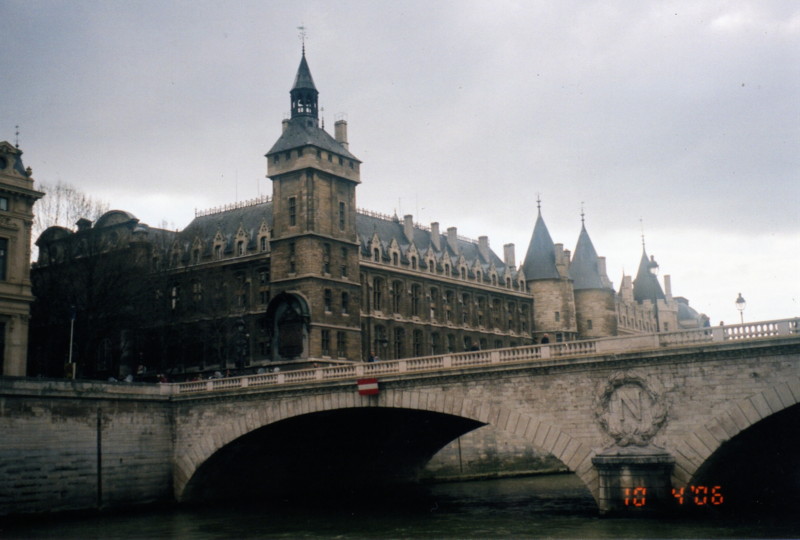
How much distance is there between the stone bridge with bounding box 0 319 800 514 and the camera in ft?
120

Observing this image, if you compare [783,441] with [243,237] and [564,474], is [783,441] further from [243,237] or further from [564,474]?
[243,237]

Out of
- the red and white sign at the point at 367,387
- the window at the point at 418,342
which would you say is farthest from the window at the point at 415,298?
the red and white sign at the point at 367,387

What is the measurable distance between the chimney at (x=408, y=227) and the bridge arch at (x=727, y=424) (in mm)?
58669

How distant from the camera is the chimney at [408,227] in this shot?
9406 centimetres

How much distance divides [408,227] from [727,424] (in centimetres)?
6024

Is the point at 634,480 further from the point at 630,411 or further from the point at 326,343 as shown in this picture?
the point at 326,343

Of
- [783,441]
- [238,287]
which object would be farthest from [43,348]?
[783,441]

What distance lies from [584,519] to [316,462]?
24.3m

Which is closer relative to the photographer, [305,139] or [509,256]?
[305,139]

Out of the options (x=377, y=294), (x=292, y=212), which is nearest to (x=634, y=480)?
(x=292, y=212)

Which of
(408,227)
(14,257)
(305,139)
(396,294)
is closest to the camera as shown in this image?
(14,257)

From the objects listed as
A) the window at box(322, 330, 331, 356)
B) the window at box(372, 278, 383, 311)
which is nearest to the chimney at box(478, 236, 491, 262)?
the window at box(372, 278, 383, 311)

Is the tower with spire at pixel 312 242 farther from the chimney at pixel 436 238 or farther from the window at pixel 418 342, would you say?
the chimney at pixel 436 238

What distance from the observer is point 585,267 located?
106000mm
